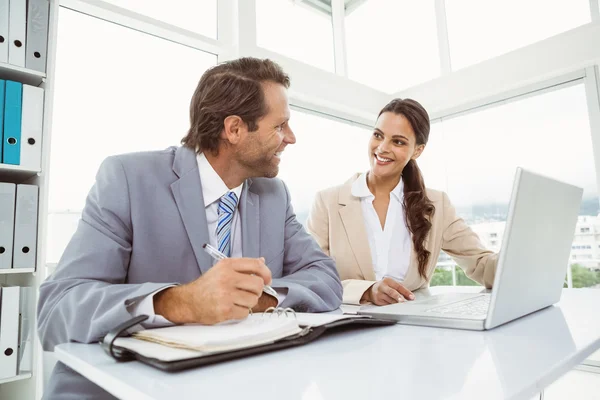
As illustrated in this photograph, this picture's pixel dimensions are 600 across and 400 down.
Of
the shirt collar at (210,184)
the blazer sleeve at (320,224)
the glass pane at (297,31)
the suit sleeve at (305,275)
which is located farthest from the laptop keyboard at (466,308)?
the glass pane at (297,31)

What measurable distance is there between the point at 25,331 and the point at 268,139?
1377 millimetres

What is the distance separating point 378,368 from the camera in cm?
51

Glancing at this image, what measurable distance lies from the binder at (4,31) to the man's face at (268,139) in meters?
1.24

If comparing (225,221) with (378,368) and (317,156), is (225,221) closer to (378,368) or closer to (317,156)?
(378,368)

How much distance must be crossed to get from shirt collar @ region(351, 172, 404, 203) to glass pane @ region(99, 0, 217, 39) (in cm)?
161

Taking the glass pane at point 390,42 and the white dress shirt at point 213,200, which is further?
the glass pane at point 390,42

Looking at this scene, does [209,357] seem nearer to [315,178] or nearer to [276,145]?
[276,145]

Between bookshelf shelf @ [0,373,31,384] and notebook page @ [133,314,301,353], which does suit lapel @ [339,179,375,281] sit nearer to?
notebook page @ [133,314,301,353]

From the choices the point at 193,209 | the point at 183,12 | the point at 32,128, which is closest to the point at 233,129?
the point at 193,209

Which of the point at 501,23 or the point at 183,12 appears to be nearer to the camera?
the point at 183,12

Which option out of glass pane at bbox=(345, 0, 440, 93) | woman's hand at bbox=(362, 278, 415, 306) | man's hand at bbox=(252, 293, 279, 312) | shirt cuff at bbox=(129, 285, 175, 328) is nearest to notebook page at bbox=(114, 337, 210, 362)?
shirt cuff at bbox=(129, 285, 175, 328)

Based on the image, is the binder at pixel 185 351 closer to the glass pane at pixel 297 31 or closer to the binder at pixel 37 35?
the binder at pixel 37 35

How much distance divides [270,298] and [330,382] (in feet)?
1.46

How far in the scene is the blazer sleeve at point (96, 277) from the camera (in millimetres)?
696
